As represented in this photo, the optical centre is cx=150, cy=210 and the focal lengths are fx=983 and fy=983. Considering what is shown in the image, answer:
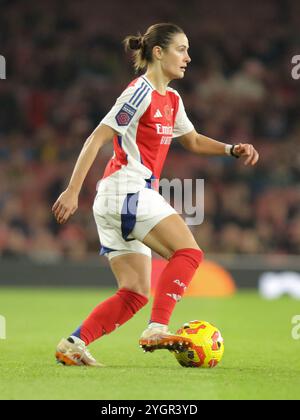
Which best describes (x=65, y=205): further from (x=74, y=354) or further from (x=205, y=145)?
(x=205, y=145)

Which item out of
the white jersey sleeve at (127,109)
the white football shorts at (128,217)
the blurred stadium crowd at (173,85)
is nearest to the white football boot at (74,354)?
the white football shorts at (128,217)

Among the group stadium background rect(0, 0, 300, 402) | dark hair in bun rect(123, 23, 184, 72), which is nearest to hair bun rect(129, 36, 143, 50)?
dark hair in bun rect(123, 23, 184, 72)

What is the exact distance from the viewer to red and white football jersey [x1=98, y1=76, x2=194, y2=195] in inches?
237

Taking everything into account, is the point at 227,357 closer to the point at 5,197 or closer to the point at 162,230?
the point at 162,230

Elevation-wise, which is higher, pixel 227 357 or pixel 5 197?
pixel 5 197

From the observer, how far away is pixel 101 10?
19.1m

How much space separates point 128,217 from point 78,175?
45cm

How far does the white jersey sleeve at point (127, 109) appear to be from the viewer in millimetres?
6012

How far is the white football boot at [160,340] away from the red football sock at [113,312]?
1.37 ft

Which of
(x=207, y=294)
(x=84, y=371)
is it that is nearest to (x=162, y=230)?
(x=84, y=371)

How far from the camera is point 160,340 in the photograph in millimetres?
5793

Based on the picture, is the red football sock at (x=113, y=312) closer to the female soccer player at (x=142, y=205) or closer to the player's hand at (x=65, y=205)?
the female soccer player at (x=142, y=205)

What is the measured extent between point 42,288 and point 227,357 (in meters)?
8.49

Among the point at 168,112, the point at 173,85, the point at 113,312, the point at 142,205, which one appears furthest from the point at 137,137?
the point at 173,85
